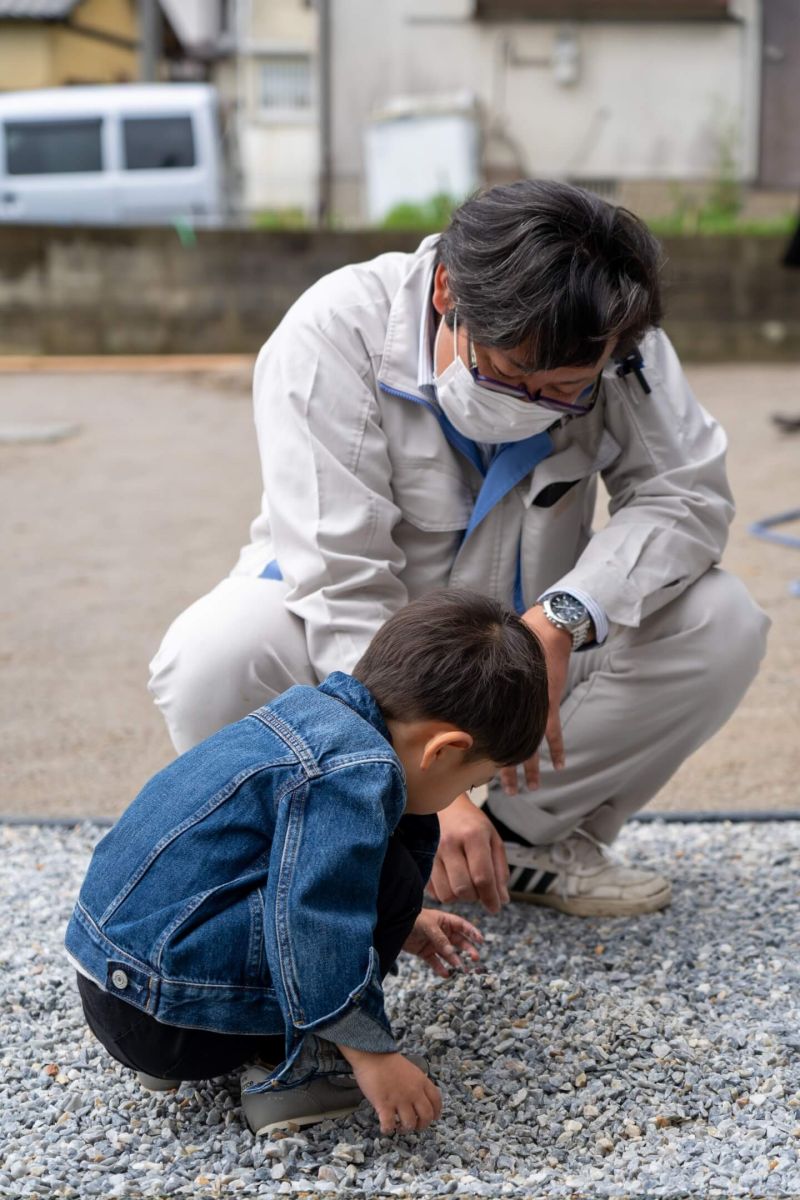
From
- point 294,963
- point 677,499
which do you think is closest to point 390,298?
point 677,499

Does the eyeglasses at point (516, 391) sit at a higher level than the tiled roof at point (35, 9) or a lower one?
lower

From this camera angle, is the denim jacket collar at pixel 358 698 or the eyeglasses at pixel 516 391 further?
the eyeglasses at pixel 516 391

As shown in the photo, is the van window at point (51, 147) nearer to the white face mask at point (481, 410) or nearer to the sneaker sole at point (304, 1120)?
the white face mask at point (481, 410)

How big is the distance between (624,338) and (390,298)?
40 centimetres

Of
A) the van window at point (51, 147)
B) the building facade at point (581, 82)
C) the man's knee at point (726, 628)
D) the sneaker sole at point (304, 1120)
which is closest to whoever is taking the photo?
the sneaker sole at point (304, 1120)

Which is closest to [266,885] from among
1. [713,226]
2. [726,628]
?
[726,628]

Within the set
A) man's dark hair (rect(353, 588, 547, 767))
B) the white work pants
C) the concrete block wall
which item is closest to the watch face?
the white work pants

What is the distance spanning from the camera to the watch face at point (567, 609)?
198cm

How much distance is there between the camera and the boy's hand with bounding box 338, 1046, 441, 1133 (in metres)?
1.49

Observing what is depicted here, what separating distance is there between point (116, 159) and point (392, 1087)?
1261 centimetres

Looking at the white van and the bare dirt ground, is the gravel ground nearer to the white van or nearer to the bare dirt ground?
the bare dirt ground

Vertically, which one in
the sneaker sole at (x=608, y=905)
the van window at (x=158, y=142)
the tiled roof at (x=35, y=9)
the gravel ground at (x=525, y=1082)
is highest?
the tiled roof at (x=35, y=9)

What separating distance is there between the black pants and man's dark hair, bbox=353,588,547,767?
7.0 inches

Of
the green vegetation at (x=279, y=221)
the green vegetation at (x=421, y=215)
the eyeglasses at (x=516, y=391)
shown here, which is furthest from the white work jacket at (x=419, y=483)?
the green vegetation at (x=279, y=221)
